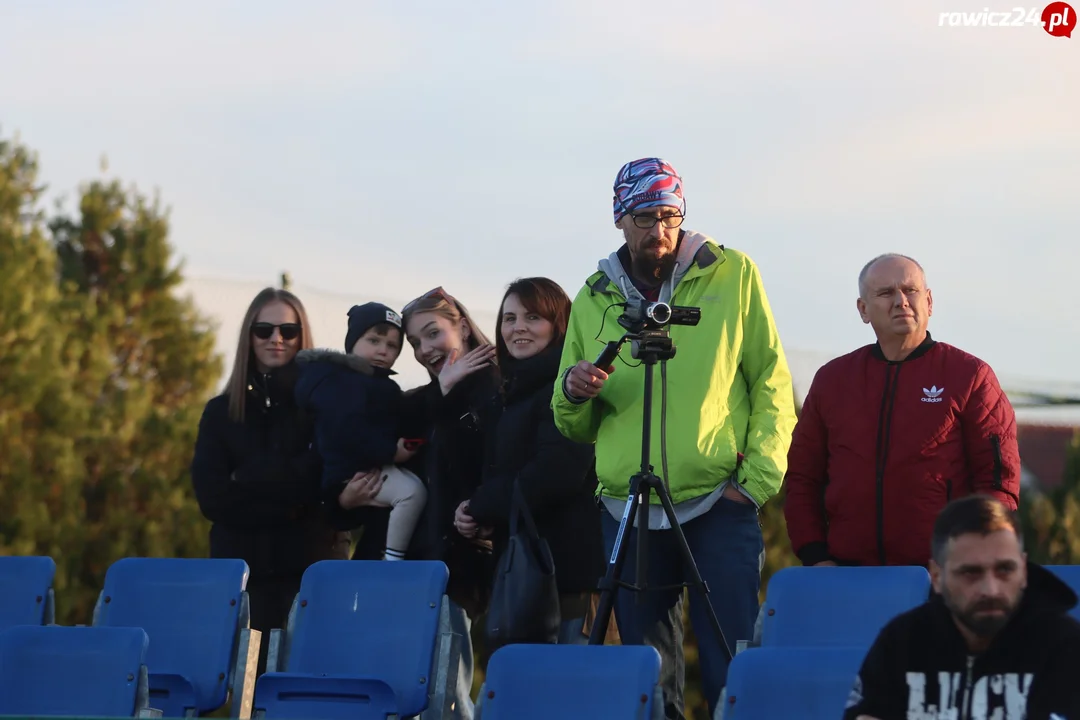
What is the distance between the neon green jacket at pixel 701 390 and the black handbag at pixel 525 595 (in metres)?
0.29

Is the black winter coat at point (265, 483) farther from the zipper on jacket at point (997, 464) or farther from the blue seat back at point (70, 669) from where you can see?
the zipper on jacket at point (997, 464)

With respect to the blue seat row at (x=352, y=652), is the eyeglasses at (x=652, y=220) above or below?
above

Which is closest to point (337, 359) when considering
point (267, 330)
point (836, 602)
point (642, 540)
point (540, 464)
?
point (267, 330)

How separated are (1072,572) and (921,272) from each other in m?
1.04

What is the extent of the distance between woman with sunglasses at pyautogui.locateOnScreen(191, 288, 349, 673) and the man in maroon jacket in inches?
72.7

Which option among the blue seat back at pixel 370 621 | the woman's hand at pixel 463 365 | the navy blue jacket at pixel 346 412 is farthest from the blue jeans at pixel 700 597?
Result: the navy blue jacket at pixel 346 412

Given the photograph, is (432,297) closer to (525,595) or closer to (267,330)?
(267,330)

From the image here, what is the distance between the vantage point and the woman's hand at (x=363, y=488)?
18.3 feet

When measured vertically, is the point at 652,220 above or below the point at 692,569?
above

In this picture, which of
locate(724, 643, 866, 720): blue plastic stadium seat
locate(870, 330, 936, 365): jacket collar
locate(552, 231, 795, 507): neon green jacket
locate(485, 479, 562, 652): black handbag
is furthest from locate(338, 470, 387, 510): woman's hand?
locate(724, 643, 866, 720): blue plastic stadium seat

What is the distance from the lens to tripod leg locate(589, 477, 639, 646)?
445cm

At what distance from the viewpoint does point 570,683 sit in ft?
13.0

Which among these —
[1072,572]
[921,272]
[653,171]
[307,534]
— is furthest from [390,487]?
[1072,572]

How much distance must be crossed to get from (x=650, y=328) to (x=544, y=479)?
2.35 ft
